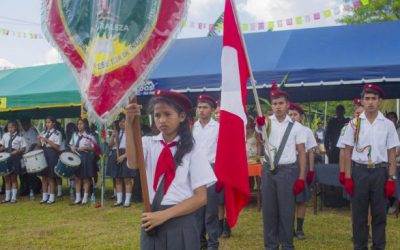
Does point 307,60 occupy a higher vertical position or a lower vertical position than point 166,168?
higher

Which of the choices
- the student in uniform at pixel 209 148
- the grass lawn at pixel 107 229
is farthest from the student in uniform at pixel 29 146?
the student in uniform at pixel 209 148

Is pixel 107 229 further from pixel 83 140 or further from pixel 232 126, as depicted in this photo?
pixel 232 126

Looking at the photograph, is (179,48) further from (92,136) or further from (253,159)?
(253,159)

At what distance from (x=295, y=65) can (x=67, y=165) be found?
16.5ft

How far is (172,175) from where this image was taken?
9.25 ft

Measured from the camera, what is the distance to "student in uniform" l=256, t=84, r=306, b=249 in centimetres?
511

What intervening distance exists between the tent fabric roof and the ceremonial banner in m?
5.40

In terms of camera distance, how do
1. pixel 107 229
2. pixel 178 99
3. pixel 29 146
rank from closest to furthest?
pixel 178 99
pixel 107 229
pixel 29 146

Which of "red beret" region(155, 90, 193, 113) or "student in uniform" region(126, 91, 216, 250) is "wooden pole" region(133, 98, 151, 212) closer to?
"student in uniform" region(126, 91, 216, 250)

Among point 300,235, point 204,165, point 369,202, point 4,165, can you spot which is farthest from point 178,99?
point 4,165

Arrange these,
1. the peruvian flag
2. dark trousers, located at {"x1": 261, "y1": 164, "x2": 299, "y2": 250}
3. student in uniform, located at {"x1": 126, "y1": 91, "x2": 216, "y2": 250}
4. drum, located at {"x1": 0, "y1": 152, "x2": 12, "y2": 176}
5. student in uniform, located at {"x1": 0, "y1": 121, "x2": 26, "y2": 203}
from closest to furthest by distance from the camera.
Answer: student in uniform, located at {"x1": 126, "y1": 91, "x2": 216, "y2": 250}, the peruvian flag, dark trousers, located at {"x1": 261, "y1": 164, "x2": 299, "y2": 250}, drum, located at {"x1": 0, "y1": 152, "x2": 12, "y2": 176}, student in uniform, located at {"x1": 0, "y1": 121, "x2": 26, "y2": 203}

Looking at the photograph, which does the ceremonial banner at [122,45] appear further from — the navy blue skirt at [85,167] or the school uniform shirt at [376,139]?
the navy blue skirt at [85,167]

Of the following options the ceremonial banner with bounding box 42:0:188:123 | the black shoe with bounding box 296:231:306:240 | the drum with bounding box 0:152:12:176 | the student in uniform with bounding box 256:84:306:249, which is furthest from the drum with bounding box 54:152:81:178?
the ceremonial banner with bounding box 42:0:188:123

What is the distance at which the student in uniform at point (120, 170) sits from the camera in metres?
9.86
